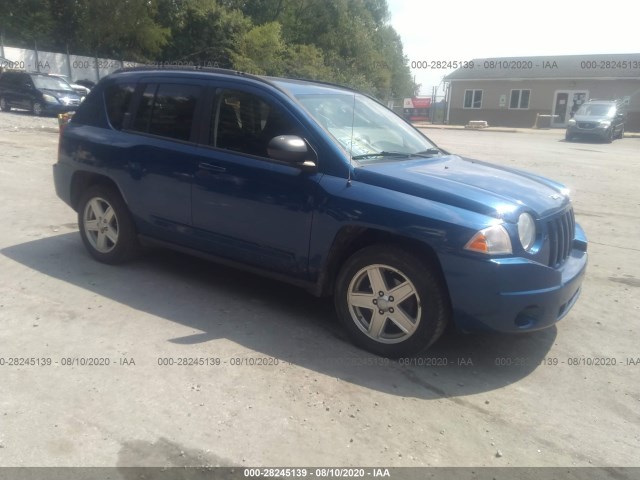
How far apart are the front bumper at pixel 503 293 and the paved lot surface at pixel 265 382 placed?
1.35 ft

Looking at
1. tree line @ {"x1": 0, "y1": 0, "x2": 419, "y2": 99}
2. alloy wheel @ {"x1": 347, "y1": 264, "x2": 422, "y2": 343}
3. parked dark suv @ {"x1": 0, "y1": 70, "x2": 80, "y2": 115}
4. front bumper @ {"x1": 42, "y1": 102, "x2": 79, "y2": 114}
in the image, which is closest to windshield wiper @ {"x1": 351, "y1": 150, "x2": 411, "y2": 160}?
alloy wheel @ {"x1": 347, "y1": 264, "x2": 422, "y2": 343}

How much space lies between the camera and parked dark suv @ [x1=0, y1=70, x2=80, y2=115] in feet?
74.6

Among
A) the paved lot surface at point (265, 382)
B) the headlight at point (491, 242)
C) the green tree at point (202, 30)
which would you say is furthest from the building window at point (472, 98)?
the headlight at point (491, 242)

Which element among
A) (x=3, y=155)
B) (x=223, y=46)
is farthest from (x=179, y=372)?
(x=223, y=46)

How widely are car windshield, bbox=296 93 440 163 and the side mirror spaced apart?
0.32 m

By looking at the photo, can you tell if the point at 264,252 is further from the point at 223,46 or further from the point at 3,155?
the point at 223,46

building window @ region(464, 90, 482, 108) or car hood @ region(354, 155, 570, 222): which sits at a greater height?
building window @ region(464, 90, 482, 108)

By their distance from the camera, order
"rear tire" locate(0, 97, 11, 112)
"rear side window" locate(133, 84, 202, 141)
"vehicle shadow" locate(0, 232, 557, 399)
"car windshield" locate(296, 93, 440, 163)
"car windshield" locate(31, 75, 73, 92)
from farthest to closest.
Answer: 1. "rear tire" locate(0, 97, 11, 112)
2. "car windshield" locate(31, 75, 73, 92)
3. "rear side window" locate(133, 84, 202, 141)
4. "car windshield" locate(296, 93, 440, 163)
5. "vehicle shadow" locate(0, 232, 557, 399)

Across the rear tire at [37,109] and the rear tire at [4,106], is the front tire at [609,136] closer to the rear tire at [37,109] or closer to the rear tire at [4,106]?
the rear tire at [37,109]

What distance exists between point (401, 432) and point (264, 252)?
1.82 meters

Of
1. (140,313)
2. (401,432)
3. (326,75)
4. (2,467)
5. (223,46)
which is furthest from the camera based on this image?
(223,46)

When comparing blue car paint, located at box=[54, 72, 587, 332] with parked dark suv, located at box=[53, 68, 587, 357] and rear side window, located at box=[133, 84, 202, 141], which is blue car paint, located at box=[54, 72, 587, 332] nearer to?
parked dark suv, located at box=[53, 68, 587, 357]

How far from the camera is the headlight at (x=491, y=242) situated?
3686mm

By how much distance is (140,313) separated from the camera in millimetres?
4668
